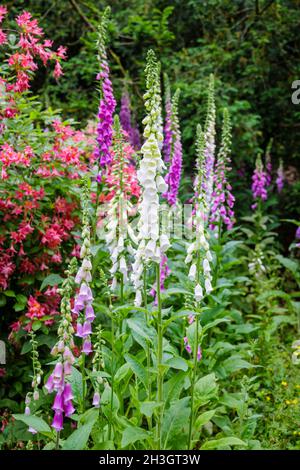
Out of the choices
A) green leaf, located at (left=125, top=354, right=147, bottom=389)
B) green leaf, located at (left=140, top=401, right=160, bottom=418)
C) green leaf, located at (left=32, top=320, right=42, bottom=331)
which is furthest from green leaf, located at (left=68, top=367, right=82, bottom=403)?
green leaf, located at (left=32, top=320, right=42, bottom=331)

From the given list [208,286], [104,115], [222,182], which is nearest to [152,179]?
[208,286]

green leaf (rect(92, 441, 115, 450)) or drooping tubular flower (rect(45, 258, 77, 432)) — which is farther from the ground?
drooping tubular flower (rect(45, 258, 77, 432))

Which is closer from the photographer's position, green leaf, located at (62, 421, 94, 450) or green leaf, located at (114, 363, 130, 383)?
green leaf, located at (62, 421, 94, 450)

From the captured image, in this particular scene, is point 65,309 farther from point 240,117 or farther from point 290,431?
point 240,117

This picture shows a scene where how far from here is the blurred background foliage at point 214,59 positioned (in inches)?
312

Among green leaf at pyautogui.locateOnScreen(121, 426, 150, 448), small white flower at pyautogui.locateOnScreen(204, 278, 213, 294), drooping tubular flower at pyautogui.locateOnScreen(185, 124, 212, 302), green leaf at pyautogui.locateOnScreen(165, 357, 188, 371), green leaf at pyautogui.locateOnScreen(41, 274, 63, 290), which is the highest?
drooping tubular flower at pyautogui.locateOnScreen(185, 124, 212, 302)

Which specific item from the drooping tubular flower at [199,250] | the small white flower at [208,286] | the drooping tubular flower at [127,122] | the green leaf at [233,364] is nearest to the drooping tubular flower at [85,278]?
the drooping tubular flower at [199,250]

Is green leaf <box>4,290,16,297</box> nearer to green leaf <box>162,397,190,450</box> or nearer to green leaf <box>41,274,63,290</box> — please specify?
green leaf <box>41,274,63,290</box>

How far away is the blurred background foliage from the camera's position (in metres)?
7.91

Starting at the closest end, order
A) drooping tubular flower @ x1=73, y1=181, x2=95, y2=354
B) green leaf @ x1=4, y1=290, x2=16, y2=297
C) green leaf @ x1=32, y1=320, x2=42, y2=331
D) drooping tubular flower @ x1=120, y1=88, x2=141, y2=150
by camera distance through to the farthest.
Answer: drooping tubular flower @ x1=73, y1=181, x2=95, y2=354
green leaf @ x1=32, y1=320, x2=42, y2=331
green leaf @ x1=4, y1=290, x2=16, y2=297
drooping tubular flower @ x1=120, y1=88, x2=141, y2=150

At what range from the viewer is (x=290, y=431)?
153 inches

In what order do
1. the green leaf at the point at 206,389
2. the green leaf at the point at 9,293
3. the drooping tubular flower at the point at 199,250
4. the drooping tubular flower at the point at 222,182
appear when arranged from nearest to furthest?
the drooping tubular flower at the point at 199,250, the green leaf at the point at 206,389, the green leaf at the point at 9,293, the drooping tubular flower at the point at 222,182

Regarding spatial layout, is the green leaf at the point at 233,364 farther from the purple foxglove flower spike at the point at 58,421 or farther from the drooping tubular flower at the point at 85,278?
the purple foxglove flower spike at the point at 58,421

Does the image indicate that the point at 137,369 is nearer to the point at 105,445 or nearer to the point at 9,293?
the point at 105,445
